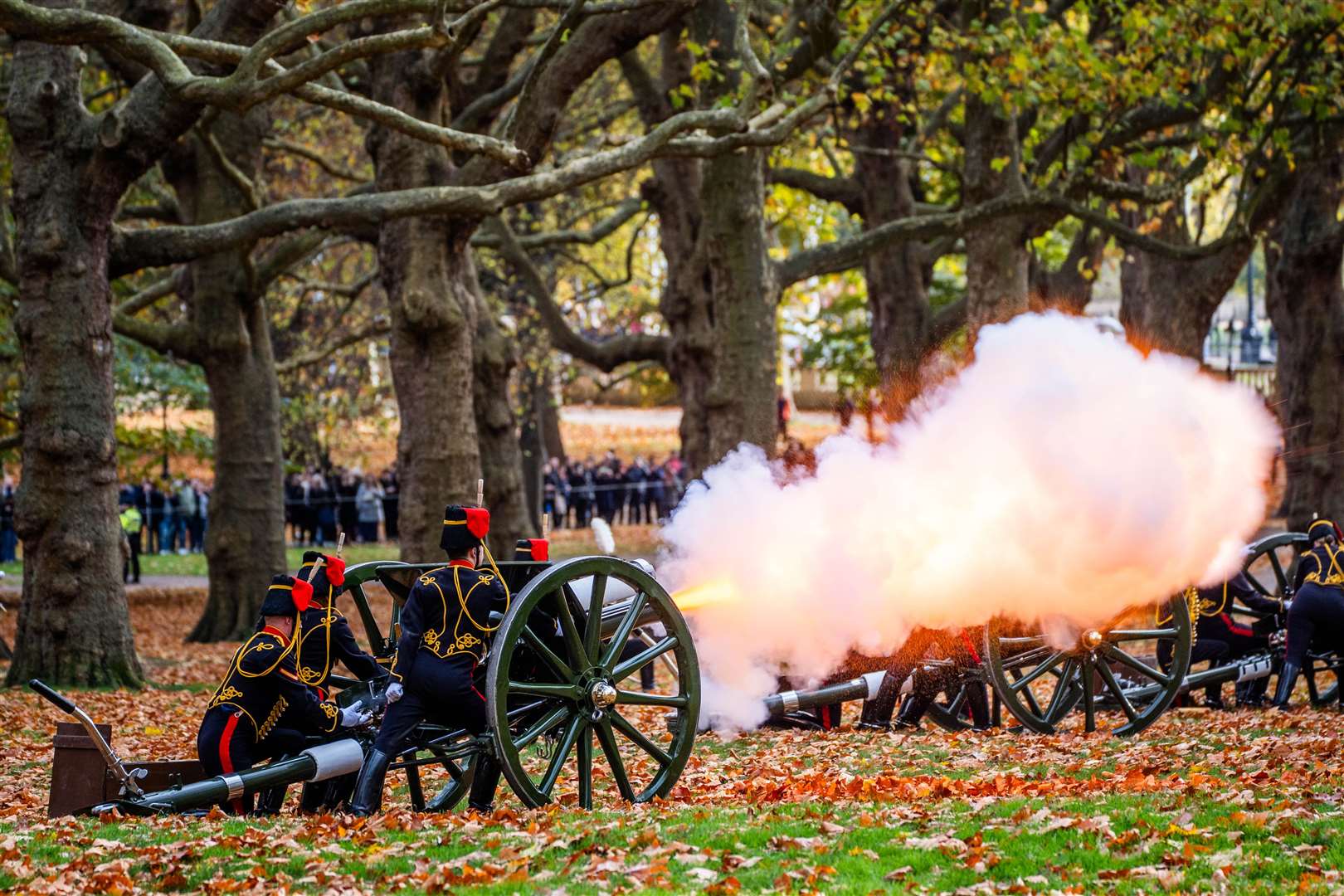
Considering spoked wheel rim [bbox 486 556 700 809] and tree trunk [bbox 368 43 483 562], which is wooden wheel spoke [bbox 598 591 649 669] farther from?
tree trunk [bbox 368 43 483 562]

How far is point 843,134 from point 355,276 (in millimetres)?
14965

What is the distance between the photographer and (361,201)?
1524 centimetres

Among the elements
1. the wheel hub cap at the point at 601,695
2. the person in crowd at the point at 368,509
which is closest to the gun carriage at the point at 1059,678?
the wheel hub cap at the point at 601,695

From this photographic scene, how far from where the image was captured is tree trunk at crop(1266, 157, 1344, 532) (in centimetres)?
2208

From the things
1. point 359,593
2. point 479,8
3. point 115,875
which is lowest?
point 115,875

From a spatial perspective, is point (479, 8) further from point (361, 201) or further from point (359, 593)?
point (359, 593)

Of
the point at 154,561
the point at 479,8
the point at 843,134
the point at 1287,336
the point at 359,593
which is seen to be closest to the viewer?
the point at 359,593

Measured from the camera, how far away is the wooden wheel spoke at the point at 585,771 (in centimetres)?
943

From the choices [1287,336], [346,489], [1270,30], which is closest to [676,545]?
[1270,30]

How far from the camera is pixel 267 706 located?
377 inches

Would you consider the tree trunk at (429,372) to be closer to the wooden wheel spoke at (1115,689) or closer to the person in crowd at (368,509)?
the wooden wheel spoke at (1115,689)

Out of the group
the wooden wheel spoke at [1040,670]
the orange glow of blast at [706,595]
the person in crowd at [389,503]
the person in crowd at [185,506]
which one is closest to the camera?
the orange glow of blast at [706,595]

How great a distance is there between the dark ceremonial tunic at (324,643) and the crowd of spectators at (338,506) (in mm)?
26359

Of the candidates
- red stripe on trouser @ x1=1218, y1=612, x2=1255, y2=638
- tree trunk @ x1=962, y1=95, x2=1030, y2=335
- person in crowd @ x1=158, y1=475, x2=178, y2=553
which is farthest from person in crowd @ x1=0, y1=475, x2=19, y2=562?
red stripe on trouser @ x1=1218, y1=612, x2=1255, y2=638
